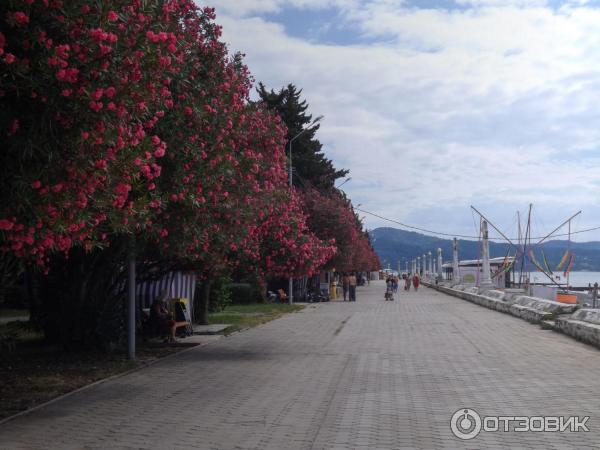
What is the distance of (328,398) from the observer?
9859 millimetres

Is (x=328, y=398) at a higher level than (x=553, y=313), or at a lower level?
lower

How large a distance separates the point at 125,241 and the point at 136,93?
6426 mm

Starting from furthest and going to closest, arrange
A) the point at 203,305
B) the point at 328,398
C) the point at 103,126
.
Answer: the point at 203,305
the point at 328,398
the point at 103,126

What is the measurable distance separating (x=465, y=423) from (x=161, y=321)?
11239mm

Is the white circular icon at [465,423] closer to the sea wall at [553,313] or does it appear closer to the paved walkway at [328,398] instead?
the paved walkway at [328,398]

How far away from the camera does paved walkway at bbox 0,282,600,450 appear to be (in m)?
7.55

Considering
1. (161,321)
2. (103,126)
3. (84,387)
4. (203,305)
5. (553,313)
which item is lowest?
(84,387)

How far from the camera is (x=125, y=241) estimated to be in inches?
527

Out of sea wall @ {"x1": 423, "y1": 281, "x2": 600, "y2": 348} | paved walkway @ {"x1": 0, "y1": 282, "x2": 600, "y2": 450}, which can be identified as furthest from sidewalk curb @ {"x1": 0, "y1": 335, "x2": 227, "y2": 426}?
sea wall @ {"x1": 423, "y1": 281, "x2": 600, "y2": 348}

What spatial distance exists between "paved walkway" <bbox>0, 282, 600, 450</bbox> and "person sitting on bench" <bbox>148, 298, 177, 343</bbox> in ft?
4.84

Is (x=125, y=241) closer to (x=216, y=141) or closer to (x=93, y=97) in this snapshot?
(x=216, y=141)

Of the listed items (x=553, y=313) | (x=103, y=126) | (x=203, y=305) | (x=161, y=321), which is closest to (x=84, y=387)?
(x=103, y=126)

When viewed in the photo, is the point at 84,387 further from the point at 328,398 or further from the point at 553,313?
the point at 553,313

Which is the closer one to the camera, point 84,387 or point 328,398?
point 328,398
